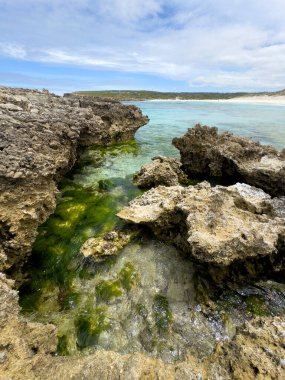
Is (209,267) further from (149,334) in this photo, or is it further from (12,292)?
(12,292)

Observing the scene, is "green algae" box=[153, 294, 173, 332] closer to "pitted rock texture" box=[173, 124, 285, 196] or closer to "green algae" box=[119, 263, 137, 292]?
"green algae" box=[119, 263, 137, 292]

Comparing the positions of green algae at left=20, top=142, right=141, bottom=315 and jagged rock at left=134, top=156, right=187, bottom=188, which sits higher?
jagged rock at left=134, top=156, right=187, bottom=188

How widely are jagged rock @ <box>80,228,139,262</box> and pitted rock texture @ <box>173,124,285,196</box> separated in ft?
17.6

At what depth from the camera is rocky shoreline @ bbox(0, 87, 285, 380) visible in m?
3.54

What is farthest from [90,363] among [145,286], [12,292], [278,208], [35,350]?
[278,208]

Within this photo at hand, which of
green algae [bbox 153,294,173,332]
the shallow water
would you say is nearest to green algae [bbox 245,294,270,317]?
the shallow water

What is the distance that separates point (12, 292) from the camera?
14.4ft

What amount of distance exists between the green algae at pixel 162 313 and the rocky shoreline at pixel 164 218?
119 cm

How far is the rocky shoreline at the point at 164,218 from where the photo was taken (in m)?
3.54

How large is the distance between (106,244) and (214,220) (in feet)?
9.27

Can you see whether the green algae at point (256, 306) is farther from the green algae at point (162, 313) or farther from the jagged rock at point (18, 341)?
the jagged rock at point (18, 341)

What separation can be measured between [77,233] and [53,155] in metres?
2.63

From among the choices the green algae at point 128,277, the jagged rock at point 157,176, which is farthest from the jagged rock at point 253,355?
the jagged rock at point 157,176

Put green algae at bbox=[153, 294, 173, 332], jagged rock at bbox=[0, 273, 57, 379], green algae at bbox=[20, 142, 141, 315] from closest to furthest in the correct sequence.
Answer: jagged rock at bbox=[0, 273, 57, 379], green algae at bbox=[153, 294, 173, 332], green algae at bbox=[20, 142, 141, 315]
